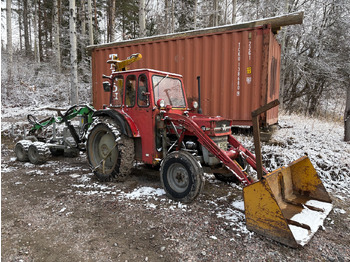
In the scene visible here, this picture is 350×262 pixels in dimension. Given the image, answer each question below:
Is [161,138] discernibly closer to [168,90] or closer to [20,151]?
[168,90]

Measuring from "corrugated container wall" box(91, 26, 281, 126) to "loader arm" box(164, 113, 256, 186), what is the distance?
210 centimetres

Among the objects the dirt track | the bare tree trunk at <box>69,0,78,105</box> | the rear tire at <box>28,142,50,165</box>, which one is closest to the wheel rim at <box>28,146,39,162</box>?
the rear tire at <box>28,142,50,165</box>

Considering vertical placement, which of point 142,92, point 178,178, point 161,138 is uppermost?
point 142,92

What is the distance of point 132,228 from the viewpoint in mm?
3113

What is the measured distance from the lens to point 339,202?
13.0ft

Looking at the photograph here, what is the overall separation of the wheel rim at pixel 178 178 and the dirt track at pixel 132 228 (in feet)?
0.87

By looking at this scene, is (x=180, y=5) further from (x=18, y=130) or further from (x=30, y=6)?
(x=18, y=130)

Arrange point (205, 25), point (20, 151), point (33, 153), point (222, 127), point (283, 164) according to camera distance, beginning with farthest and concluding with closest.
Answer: point (205, 25) < point (20, 151) < point (33, 153) < point (283, 164) < point (222, 127)

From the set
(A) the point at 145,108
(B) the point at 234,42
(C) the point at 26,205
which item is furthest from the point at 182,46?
(C) the point at 26,205

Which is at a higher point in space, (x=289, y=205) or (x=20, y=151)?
(x=20, y=151)

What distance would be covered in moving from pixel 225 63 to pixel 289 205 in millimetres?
3898

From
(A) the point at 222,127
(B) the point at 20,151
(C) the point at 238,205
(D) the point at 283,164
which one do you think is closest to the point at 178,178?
(C) the point at 238,205

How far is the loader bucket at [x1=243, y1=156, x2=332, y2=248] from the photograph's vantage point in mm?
2723

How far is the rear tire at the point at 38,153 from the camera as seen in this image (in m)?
5.95
